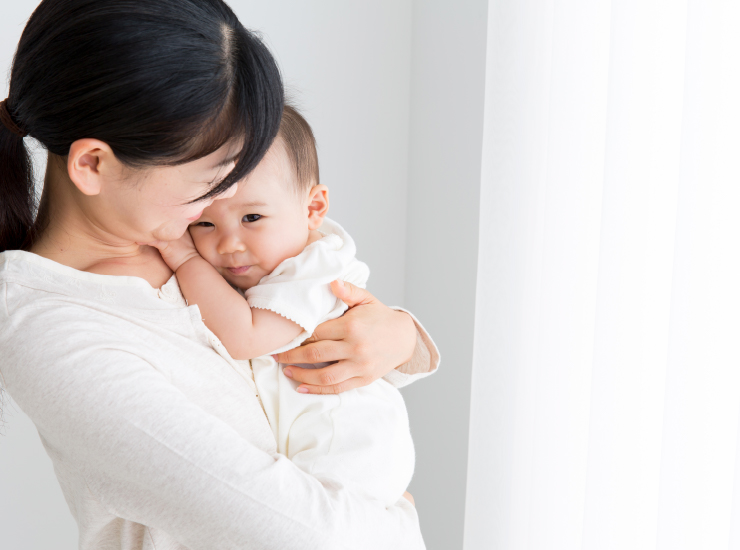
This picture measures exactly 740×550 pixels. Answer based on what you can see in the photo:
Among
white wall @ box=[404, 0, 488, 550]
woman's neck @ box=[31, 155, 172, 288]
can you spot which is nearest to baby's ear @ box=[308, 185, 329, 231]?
woman's neck @ box=[31, 155, 172, 288]

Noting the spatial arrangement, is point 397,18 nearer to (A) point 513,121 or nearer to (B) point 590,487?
(A) point 513,121

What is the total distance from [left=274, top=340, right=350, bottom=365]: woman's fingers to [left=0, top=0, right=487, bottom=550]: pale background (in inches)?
30.2

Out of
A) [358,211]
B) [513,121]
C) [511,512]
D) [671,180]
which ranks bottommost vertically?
[511,512]

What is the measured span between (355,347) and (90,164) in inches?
20.7

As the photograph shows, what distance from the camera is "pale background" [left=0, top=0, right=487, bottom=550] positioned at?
1706 millimetres

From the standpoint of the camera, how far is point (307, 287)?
1.06 meters

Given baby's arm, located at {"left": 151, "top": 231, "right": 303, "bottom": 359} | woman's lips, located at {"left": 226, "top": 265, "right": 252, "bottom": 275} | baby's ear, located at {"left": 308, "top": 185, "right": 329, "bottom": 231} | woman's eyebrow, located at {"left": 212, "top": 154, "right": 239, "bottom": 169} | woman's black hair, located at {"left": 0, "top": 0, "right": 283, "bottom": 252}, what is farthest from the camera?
baby's ear, located at {"left": 308, "top": 185, "right": 329, "bottom": 231}

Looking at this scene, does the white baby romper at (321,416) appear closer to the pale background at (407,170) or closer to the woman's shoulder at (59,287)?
the woman's shoulder at (59,287)

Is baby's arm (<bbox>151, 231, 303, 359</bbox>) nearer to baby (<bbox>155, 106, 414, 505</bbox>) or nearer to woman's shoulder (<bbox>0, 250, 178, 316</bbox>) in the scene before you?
baby (<bbox>155, 106, 414, 505</bbox>)

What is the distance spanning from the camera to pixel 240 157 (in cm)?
85

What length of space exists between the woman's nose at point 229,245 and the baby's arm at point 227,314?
1.6 inches

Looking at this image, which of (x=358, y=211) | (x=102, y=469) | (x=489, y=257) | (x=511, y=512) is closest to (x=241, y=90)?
(x=102, y=469)

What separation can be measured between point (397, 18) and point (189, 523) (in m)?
1.68

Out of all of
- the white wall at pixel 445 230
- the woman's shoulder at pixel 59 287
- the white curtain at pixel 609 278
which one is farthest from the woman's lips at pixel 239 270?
the white wall at pixel 445 230
